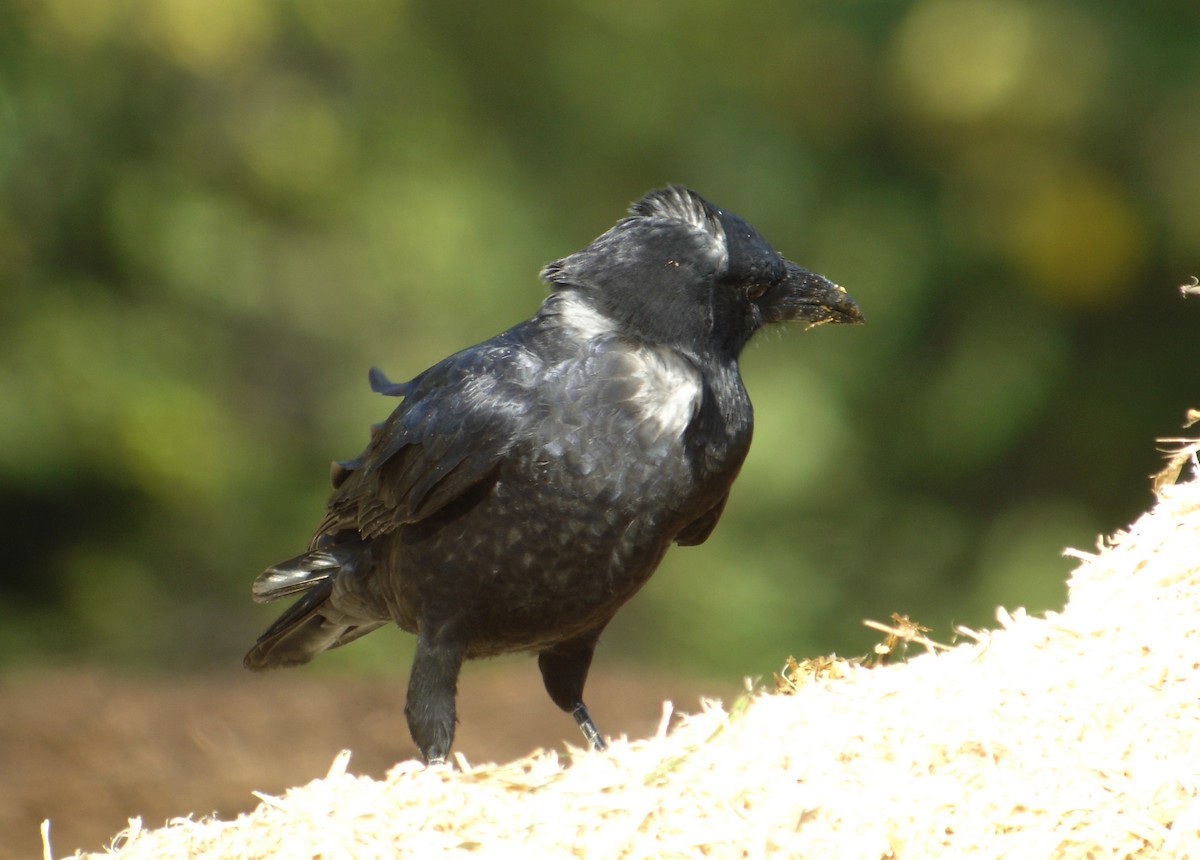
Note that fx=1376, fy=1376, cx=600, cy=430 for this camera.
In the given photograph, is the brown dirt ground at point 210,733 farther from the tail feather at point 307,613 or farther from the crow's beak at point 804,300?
the crow's beak at point 804,300

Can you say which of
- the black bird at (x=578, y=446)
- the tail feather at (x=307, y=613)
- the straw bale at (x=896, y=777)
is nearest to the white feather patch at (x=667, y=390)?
the black bird at (x=578, y=446)

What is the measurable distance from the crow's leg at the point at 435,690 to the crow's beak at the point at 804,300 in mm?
948

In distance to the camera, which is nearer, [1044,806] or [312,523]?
[1044,806]

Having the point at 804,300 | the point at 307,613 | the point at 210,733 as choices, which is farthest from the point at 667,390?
the point at 210,733

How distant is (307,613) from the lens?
10.7 feet

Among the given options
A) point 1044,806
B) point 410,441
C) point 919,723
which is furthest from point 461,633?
point 1044,806

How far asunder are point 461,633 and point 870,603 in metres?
5.32

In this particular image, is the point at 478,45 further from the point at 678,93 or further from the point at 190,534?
the point at 190,534

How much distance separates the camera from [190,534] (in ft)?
23.6

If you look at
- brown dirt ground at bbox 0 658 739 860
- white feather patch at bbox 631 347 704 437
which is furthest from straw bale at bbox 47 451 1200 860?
brown dirt ground at bbox 0 658 739 860

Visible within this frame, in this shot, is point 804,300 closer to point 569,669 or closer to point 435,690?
point 569,669

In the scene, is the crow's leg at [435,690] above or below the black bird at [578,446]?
below

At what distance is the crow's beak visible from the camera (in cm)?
287

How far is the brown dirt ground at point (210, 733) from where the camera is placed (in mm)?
3865
